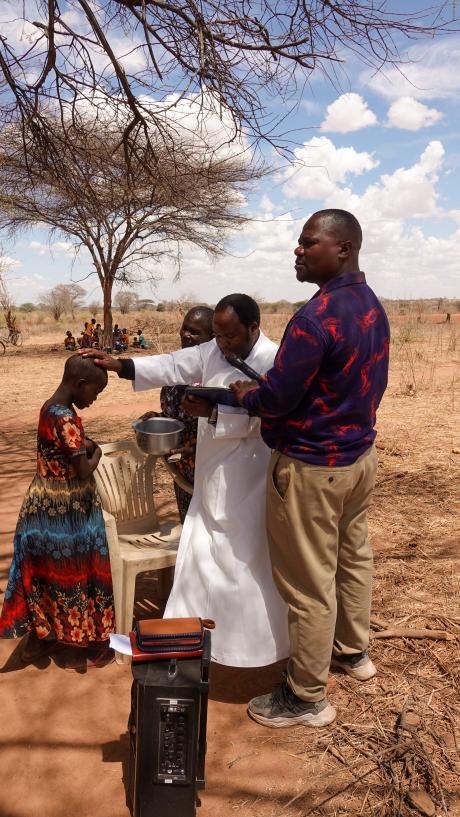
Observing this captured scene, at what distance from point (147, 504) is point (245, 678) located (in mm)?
1052

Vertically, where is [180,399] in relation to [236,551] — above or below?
above

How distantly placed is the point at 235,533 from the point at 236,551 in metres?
0.07

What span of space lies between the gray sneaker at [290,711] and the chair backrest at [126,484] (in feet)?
4.09

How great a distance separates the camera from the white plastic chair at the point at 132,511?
2889mm

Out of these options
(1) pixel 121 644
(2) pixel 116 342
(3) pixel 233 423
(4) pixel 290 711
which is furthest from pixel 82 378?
(2) pixel 116 342

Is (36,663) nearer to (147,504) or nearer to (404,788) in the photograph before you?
(147,504)

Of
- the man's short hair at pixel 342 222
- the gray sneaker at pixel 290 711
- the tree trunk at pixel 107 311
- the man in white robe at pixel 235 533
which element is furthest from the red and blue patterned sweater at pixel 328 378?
the tree trunk at pixel 107 311

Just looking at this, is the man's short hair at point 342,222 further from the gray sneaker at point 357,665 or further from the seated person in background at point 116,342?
the seated person in background at point 116,342

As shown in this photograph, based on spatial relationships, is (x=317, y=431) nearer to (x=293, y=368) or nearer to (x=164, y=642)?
(x=293, y=368)

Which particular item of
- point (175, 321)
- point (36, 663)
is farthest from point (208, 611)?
point (175, 321)

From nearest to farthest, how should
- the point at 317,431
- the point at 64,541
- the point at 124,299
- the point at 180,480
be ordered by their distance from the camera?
1. the point at 317,431
2. the point at 64,541
3. the point at 180,480
4. the point at 124,299

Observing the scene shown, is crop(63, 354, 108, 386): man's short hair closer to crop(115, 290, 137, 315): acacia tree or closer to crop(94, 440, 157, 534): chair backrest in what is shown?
crop(94, 440, 157, 534): chair backrest

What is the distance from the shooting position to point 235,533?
2.49 meters

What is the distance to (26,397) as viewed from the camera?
1081cm
